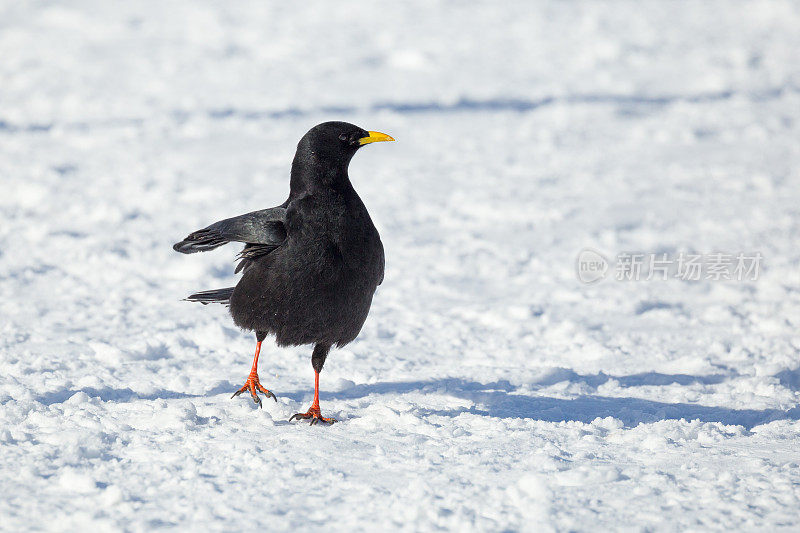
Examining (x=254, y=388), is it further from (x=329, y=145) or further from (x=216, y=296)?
(x=329, y=145)

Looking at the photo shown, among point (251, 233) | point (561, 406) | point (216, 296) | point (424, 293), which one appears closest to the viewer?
point (251, 233)

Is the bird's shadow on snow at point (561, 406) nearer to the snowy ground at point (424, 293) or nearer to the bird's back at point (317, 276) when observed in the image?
the snowy ground at point (424, 293)

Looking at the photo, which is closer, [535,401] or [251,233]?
[251,233]

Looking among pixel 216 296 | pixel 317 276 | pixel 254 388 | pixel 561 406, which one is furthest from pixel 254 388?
pixel 561 406

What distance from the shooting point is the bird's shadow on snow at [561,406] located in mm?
4590

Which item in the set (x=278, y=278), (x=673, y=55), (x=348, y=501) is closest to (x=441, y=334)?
(x=278, y=278)

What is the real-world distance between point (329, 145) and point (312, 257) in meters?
0.68

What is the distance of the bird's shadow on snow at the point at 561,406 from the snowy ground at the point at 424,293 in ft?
0.08

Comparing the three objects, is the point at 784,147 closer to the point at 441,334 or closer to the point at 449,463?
the point at 441,334

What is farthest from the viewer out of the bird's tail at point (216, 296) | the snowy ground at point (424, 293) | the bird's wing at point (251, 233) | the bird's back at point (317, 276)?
the bird's tail at point (216, 296)

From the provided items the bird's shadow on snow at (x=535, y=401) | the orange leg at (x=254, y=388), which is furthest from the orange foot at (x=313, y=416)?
the bird's shadow on snow at (x=535, y=401)

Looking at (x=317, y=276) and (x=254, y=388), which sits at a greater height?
(x=317, y=276)

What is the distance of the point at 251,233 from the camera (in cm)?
436

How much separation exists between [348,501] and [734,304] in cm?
424
